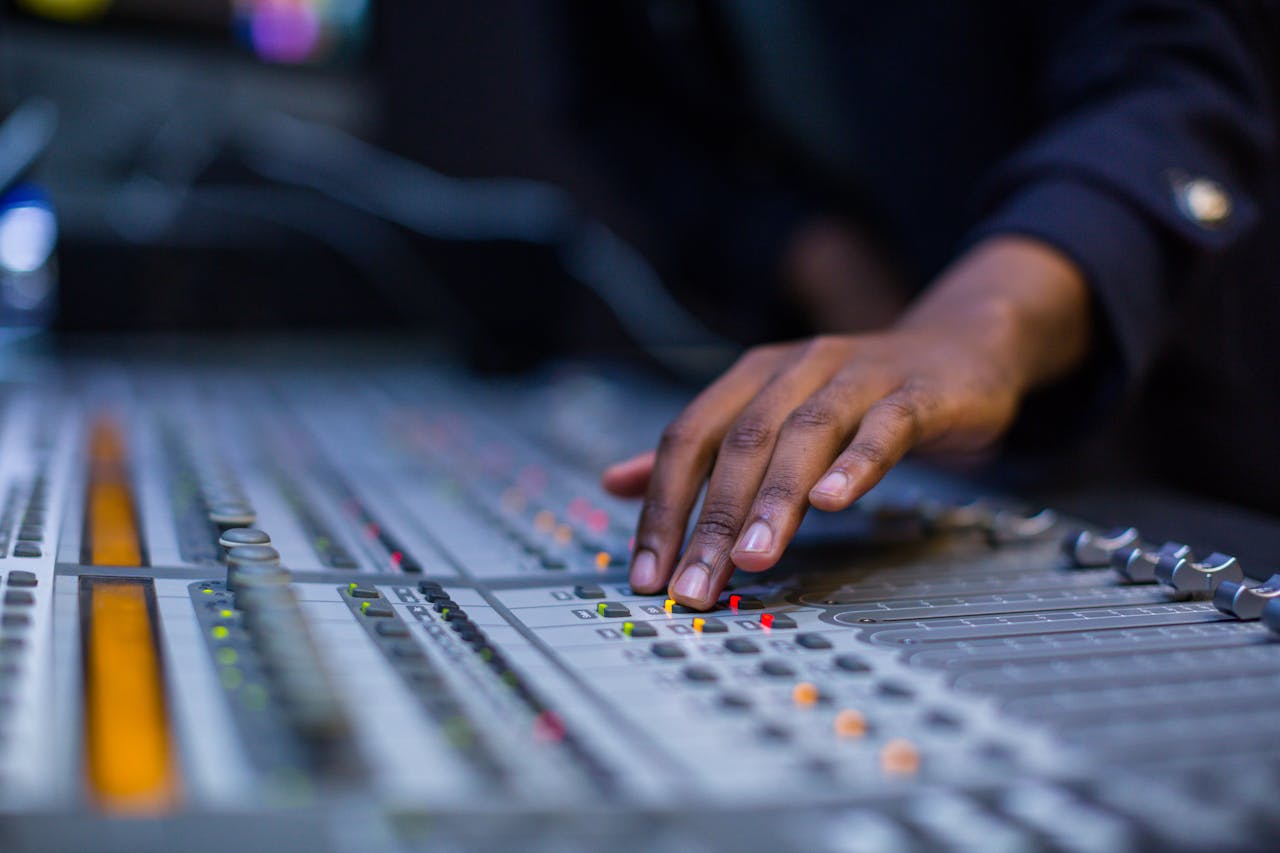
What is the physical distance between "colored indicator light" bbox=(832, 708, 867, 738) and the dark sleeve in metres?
0.57

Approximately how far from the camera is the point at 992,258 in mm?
907

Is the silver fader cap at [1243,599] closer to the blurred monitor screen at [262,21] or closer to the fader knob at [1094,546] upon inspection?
the fader knob at [1094,546]

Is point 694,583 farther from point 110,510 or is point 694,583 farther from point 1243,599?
point 110,510

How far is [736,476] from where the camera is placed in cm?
66

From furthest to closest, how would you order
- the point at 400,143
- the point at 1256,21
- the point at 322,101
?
the point at 400,143 < the point at 322,101 < the point at 1256,21

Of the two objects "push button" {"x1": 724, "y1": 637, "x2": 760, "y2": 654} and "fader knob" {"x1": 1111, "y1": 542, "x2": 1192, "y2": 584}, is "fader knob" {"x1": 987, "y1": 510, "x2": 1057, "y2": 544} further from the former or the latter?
"push button" {"x1": 724, "y1": 637, "x2": 760, "y2": 654}

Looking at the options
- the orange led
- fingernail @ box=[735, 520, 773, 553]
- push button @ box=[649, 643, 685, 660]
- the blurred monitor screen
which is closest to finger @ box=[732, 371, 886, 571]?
fingernail @ box=[735, 520, 773, 553]

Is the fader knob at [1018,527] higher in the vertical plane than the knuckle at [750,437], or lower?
lower

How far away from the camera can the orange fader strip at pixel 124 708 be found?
343mm

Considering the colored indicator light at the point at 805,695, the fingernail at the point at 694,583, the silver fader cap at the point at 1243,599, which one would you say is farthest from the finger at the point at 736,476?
the silver fader cap at the point at 1243,599

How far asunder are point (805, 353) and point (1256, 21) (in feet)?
2.02

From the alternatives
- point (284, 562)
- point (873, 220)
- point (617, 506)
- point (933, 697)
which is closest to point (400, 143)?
point (873, 220)

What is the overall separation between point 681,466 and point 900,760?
33 centimetres

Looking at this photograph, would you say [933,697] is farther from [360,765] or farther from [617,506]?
[617,506]
